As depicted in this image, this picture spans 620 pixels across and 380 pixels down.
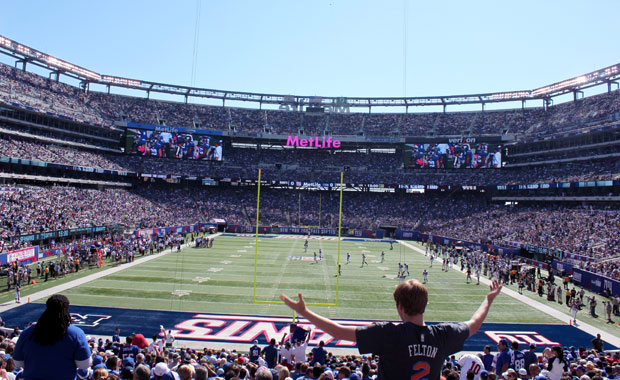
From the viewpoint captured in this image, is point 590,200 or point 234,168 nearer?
point 590,200

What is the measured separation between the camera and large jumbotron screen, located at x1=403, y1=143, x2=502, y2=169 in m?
58.7

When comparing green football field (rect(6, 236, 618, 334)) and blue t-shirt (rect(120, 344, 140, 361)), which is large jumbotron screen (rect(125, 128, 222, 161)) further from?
blue t-shirt (rect(120, 344, 140, 361))

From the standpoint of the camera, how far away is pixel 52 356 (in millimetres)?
3270

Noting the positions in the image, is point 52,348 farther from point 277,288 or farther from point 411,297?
point 277,288

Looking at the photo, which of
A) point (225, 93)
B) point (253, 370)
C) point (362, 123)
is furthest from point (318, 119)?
point (253, 370)

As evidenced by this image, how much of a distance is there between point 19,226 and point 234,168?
3635cm

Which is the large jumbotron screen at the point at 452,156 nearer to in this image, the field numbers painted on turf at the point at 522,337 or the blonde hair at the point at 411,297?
the field numbers painted on turf at the point at 522,337

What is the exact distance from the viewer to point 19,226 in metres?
30.2

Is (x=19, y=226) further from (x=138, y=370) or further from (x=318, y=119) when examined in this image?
(x=318, y=119)

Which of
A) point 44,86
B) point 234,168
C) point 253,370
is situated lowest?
point 253,370

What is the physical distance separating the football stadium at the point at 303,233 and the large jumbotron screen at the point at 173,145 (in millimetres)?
312

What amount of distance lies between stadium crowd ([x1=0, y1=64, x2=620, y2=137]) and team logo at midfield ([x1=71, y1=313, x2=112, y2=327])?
1616 inches

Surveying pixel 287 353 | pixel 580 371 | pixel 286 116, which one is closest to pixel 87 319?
pixel 287 353

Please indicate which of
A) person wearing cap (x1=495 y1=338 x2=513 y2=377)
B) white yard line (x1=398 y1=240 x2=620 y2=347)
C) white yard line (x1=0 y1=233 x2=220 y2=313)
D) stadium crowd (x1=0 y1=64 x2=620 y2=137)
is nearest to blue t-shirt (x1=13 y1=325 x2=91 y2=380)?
person wearing cap (x1=495 y1=338 x2=513 y2=377)
